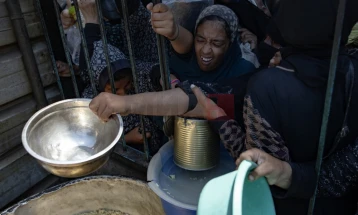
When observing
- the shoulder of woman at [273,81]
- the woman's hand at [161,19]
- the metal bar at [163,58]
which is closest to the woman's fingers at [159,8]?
the woman's hand at [161,19]

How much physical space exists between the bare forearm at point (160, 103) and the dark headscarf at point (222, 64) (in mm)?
543

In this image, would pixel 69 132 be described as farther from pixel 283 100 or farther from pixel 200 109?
Answer: pixel 283 100

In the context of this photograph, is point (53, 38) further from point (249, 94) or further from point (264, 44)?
point (249, 94)

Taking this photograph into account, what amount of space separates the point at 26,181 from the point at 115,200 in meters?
0.77

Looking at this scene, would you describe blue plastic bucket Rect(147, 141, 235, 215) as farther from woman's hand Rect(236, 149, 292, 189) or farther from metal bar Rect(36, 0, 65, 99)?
metal bar Rect(36, 0, 65, 99)

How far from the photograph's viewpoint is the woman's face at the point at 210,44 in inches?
79.4

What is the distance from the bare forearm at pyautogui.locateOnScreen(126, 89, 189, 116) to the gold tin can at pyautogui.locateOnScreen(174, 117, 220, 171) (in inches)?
2.8

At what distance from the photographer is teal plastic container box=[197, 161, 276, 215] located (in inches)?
31.6

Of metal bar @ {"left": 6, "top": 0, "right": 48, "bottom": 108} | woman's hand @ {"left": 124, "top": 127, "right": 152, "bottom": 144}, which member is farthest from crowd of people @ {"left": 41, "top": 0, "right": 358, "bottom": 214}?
metal bar @ {"left": 6, "top": 0, "right": 48, "bottom": 108}

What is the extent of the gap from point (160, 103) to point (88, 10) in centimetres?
124

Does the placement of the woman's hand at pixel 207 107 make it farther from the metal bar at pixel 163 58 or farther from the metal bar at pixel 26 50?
the metal bar at pixel 26 50

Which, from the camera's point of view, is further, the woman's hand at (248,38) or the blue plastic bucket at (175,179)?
the woman's hand at (248,38)

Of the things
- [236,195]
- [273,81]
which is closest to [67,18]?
[273,81]

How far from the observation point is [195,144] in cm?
159
